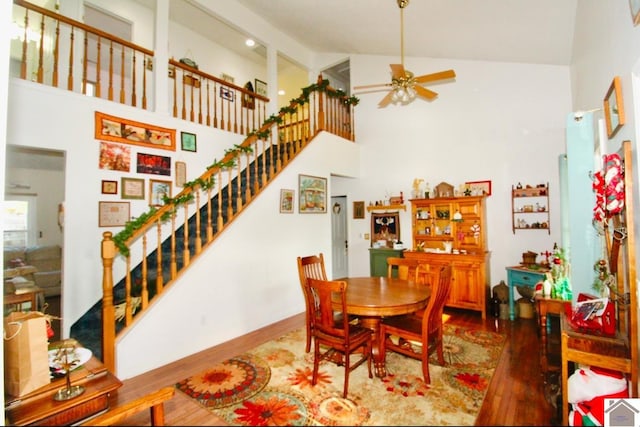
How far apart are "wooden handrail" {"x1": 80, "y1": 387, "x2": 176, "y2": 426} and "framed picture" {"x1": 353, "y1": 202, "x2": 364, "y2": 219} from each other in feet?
17.3

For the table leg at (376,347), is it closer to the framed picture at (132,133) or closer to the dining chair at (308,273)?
the dining chair at (308,273)

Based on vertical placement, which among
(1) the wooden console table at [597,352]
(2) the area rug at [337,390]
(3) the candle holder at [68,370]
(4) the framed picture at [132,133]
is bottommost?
(2) the area rug at [337,390]

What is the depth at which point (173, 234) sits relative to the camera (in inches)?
124

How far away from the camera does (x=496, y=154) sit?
4.71 m

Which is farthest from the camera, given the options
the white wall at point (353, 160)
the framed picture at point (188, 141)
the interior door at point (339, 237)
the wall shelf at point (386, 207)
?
the interior door at point (339, 237)

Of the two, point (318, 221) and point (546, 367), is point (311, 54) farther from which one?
point (546, 367)

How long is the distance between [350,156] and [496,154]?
2560 millimetres

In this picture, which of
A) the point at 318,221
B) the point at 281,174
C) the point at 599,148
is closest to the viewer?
the point at 599,148

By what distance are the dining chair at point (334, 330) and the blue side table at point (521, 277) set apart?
2.68 m

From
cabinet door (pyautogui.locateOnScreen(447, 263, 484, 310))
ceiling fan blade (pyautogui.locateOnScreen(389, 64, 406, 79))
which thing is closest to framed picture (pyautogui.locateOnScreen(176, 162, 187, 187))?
ceiling fan blade (pyautogui.locateOnScreen(389, 64, 406, 79))

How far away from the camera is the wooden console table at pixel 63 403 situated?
101 centimetres

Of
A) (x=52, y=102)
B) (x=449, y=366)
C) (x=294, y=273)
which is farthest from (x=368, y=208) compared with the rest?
(x=52, y=102)

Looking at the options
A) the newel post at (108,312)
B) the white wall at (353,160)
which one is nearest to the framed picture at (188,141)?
the white wall at (353,160)

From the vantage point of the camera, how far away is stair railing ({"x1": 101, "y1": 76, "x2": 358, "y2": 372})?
2668mm
